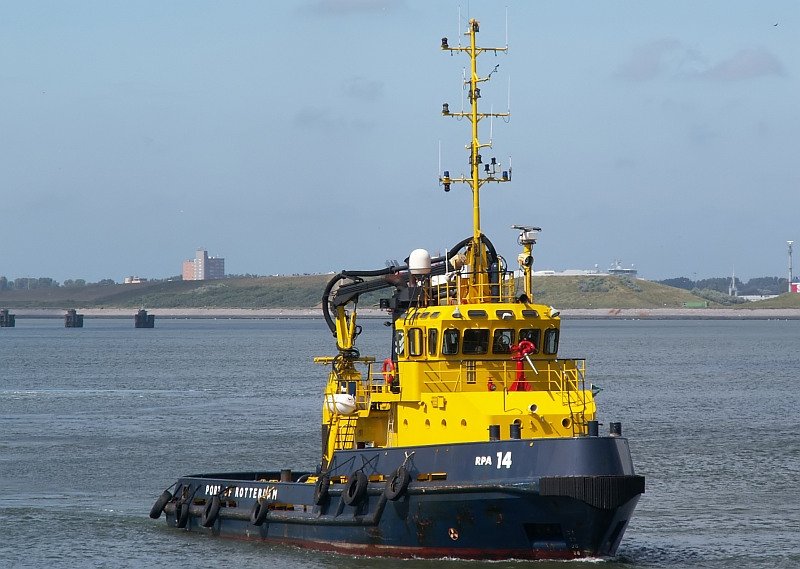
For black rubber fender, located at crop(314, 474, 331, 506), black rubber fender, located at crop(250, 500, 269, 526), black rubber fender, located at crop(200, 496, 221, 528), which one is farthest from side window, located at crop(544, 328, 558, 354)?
black rubber fender, located at crop(200, 496, 221, 528)

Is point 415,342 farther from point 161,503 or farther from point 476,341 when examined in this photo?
point 161,503

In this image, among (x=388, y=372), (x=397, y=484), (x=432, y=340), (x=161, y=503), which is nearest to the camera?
(x=397, y=484)

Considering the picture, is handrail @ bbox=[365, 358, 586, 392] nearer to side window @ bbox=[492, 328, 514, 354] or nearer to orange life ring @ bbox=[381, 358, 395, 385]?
side window @ bbox=[492, 328, 514, 354]

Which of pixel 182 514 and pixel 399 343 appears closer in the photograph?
pixel 399 343

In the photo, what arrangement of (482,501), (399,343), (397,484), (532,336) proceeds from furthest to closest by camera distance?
1. (399,343)
2. (532,336)
3. (397,484)
4. (482,501)

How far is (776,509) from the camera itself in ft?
91.2

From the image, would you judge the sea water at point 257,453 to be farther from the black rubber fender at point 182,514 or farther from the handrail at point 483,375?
the handrail at point 483,375

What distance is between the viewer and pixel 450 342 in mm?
22922

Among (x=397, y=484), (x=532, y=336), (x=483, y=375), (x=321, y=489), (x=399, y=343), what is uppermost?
(x=532, y=336)

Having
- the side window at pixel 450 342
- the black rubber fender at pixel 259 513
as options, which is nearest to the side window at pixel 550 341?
the side window at pixel 450 342

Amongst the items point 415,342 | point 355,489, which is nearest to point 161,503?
point 355,489

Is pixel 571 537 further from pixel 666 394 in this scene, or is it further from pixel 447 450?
pixel 666 394

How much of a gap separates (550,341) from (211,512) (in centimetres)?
694

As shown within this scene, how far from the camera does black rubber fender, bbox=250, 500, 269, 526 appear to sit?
24.1 metres
